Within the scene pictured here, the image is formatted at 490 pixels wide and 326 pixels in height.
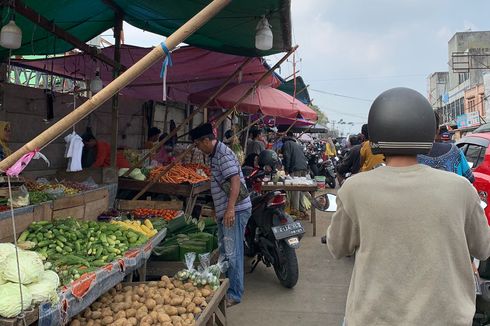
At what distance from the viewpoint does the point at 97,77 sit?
6.65 m

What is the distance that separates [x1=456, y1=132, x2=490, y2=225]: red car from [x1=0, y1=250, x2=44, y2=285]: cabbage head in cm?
442

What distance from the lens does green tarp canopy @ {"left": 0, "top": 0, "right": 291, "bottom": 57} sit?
4.20 metres

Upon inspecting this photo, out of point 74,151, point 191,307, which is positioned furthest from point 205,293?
point 74,151

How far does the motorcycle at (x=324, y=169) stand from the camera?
15125mm

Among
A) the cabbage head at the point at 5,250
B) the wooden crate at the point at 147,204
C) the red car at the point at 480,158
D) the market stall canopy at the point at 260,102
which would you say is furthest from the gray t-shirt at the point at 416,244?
the market stall canopy at the point at 260,102

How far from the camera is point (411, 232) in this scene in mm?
1376

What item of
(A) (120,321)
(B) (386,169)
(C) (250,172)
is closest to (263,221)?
(C) (250,172)

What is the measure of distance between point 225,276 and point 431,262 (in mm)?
3257

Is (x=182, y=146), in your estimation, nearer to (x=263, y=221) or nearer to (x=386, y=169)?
(x=263, y=221)

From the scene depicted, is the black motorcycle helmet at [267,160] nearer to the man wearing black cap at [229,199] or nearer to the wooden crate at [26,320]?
the man wearing black cap at [229,199]

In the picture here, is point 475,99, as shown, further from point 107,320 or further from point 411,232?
point 411,232

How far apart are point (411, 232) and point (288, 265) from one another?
3.61m

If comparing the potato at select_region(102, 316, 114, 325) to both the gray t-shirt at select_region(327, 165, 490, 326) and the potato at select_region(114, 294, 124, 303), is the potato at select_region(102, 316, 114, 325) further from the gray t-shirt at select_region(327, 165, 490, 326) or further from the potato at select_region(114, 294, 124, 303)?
the gray t-shirt at select_region(327, 165, 490, 326)

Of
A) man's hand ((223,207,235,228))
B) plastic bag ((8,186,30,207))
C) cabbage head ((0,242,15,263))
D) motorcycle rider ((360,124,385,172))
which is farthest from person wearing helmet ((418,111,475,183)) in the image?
plastic bag ((8,186,30,207))
